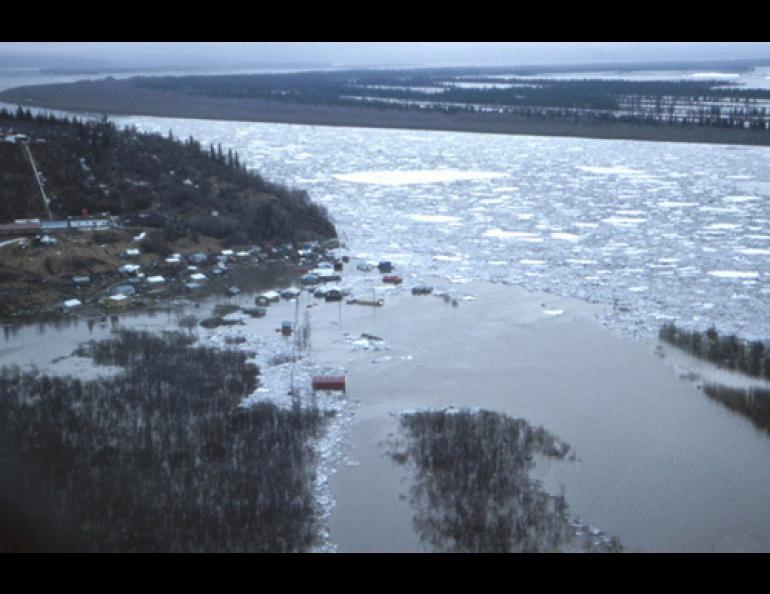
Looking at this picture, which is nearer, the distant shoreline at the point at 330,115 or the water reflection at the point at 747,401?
the water reflection at the point at 747,401

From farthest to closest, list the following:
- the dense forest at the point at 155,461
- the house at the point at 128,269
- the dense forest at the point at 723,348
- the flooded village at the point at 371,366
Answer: the house at the point at 128,269 < the dense forest at the point at 723,348 < the flooded village at the point at 371,366 < the dense forest at the point at 155,461

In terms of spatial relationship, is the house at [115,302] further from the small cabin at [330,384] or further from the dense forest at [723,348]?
the dense forest at [723,348]

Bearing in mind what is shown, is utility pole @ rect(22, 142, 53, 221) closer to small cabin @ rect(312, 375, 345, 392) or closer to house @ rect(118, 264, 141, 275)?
house @ rect(118, 264, 141, 275)

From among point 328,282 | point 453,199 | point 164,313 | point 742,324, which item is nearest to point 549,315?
point 742,324

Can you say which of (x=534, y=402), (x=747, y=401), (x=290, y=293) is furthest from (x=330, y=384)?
(x=747, y=401)

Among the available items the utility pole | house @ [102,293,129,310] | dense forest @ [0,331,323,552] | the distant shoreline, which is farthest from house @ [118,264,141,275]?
the distant shoreline

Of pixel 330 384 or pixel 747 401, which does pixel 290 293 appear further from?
pixel 747 401

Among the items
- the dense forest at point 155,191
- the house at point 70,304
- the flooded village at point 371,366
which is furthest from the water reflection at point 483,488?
the dense forest at point 155,191

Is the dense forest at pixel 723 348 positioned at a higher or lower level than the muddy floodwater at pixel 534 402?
higher
